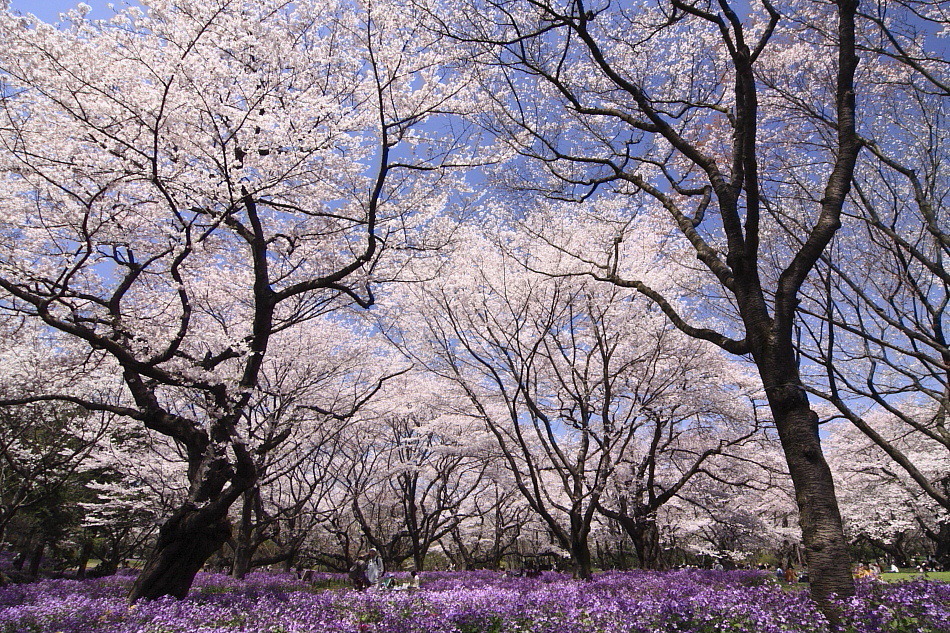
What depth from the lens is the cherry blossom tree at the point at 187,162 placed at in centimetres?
619

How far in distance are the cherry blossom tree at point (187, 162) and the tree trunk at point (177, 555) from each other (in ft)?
0.07

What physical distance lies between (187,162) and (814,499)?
8.85 m

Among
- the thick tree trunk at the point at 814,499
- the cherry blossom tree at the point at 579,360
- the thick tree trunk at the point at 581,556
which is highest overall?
the cherry blossom tree at the point at 579,360

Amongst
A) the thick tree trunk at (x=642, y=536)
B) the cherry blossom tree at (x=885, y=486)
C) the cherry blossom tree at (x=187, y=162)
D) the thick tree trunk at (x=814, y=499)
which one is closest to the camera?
the thick tree trunk at (x=814, y=499)

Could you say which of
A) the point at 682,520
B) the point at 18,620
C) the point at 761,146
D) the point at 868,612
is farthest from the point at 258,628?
the point at 682,520

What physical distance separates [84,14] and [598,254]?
10.9m

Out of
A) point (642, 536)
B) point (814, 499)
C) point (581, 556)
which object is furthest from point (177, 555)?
point (642, 536)

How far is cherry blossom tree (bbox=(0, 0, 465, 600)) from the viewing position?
6.19 m

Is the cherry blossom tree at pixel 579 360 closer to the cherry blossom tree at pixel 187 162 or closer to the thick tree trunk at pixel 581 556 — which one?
the thick tree trunk at pixel 581 556

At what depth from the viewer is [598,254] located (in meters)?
12.9

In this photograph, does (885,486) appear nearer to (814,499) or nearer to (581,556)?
(581,556)

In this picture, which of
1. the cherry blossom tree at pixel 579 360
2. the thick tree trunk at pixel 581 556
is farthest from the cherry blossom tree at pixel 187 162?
the thick tree trunk at pixel 581 556

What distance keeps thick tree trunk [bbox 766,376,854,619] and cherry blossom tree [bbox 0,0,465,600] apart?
543 cm

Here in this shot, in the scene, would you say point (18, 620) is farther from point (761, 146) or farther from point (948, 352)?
point (761, 146)
